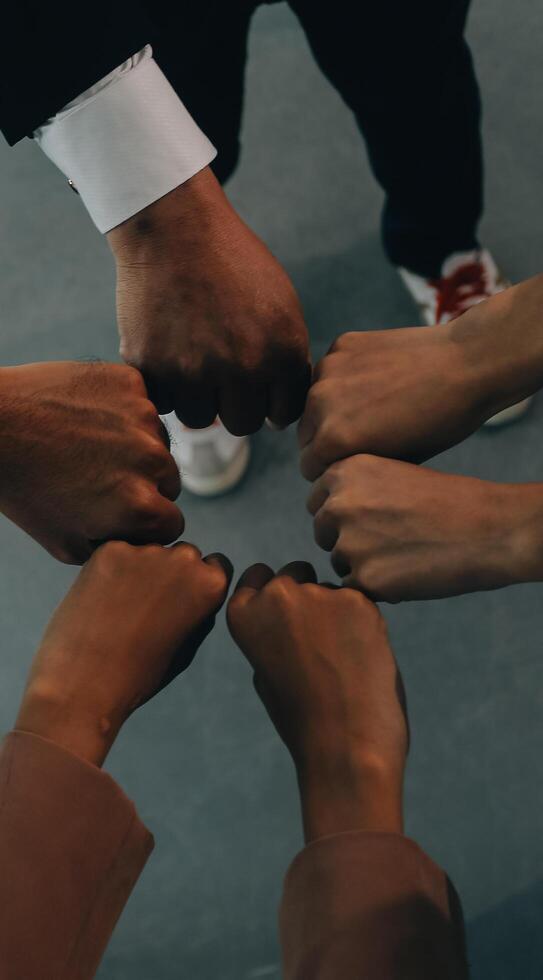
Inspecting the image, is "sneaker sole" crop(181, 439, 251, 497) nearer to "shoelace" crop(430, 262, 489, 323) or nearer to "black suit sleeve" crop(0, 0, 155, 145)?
"shoelace" crop(430, 262, 489, 323)

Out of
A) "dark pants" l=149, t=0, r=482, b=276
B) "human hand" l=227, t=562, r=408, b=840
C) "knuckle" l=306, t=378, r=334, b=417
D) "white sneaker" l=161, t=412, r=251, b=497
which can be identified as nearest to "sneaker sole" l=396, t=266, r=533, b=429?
"dark pants" l=149, t=0, r=482, b=276

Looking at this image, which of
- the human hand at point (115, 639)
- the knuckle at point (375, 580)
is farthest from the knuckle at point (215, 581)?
the knuckle at point (375, 580)

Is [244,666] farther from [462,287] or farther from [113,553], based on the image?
[462,287]

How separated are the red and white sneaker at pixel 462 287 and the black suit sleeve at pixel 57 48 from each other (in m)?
0.57

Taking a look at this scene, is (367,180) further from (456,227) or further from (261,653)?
(261,653)

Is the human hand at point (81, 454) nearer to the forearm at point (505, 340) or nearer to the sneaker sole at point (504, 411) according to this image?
the forearm at point (505, 340)

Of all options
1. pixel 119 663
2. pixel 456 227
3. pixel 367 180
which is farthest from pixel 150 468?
pixel 367 180

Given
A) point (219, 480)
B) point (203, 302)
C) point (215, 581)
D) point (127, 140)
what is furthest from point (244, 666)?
point (127, 140)

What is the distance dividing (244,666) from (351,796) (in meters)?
0.46

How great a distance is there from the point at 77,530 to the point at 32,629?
416mm

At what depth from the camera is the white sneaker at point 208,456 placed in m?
Answer: 1.13

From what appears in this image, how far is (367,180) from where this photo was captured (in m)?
1.37

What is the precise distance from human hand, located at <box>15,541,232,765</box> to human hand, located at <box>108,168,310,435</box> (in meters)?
0.14

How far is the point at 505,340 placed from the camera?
0.79 meters
